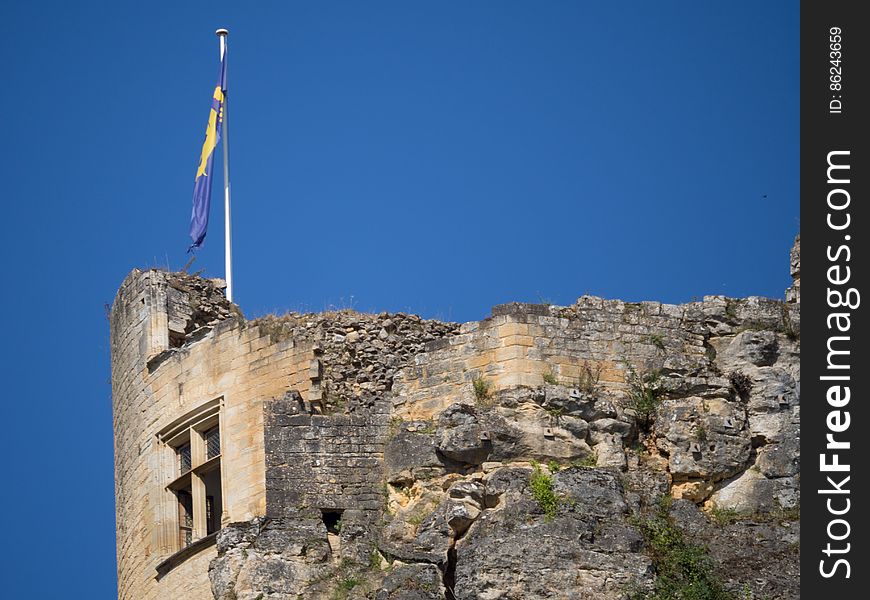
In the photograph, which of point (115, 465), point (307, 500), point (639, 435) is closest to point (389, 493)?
point (307, 500)

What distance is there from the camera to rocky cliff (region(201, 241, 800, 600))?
37438mm

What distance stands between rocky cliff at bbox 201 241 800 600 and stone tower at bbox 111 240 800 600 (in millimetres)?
31

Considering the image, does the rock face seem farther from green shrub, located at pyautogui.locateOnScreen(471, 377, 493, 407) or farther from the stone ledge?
the stone ledge

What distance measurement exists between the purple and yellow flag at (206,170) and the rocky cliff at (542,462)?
691 cm

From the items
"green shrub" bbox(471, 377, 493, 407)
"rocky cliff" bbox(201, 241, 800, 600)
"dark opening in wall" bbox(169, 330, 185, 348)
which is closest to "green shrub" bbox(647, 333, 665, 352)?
"rocky cliff" bbox(201, 241, 800, 600)

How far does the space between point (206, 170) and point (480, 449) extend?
11051mm

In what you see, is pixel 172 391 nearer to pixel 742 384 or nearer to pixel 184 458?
pixel 184 458

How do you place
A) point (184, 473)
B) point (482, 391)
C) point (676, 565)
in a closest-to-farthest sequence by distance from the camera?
1. point (676, 565)
2. point (482, 391)
3. point (184, 473)

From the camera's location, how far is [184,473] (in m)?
42.0

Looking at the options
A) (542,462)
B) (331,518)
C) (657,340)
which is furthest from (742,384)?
(331,518)

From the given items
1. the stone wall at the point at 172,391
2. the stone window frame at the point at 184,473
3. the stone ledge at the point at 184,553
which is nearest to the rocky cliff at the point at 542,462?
the stone wall at the point at 172,391

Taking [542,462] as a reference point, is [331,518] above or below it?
below
